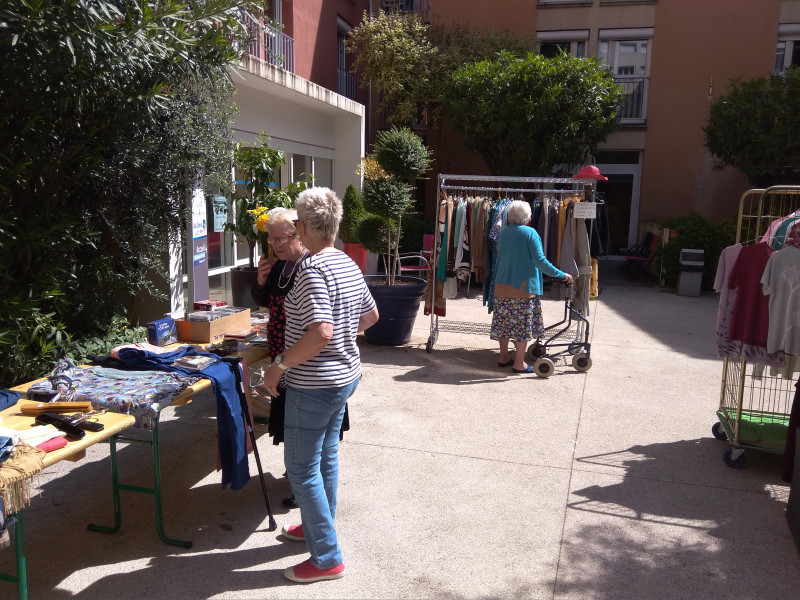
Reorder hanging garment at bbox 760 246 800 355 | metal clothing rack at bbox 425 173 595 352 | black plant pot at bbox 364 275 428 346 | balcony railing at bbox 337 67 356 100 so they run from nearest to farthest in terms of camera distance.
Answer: hanging garment at bbox 760 246 800 355, metal clothing rack at bbox 425 173 595 352, black plant pot at bbox 364 275 428 346, balcony railing at bbox 337 67 356 100

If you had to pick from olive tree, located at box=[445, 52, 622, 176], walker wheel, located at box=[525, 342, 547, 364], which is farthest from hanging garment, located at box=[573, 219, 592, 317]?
olive tree, located at box=[445, 52, 622, 176]

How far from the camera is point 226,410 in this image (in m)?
3.36

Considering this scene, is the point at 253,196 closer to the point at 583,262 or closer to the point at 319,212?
the point at 583,262

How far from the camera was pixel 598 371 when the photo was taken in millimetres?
6781

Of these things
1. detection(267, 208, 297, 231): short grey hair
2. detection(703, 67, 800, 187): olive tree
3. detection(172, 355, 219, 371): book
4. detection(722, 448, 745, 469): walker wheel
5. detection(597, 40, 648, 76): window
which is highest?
detection(597, 40, 648, 76): window

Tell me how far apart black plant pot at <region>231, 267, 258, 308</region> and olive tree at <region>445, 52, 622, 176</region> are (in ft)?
24.2

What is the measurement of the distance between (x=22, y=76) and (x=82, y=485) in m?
2.43

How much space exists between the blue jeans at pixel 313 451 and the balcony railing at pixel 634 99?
51.6 ft

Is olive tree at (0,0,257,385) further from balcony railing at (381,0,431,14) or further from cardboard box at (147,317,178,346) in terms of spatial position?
balcony railing at (381,0,431,14)

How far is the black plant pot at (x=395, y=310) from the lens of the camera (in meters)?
7.26

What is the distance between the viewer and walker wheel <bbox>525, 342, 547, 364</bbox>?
682 cm

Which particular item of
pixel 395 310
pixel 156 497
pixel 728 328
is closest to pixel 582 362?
pixel 395 310

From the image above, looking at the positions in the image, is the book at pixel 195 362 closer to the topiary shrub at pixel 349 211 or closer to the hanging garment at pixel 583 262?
the hanging garment at pixel 583 262

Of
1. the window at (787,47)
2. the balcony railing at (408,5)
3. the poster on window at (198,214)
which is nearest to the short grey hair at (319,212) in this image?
the poster on window at (198,214)
